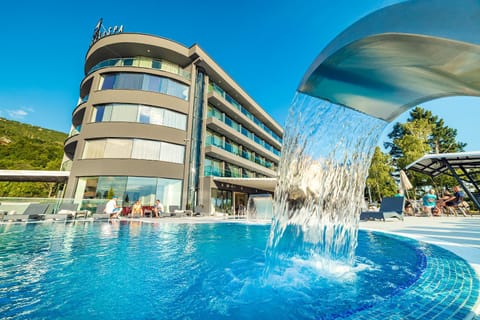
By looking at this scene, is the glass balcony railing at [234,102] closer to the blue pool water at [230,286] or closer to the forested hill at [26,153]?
the blue pool water at [230,286]

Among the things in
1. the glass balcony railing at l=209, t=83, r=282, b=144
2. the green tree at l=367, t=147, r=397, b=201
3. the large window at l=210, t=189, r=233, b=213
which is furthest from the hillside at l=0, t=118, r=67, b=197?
the green tree at l=367, t=147, r=397, b=201

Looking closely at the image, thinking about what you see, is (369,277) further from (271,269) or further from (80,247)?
(80,247)

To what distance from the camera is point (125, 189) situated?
615 inches

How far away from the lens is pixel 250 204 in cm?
1675

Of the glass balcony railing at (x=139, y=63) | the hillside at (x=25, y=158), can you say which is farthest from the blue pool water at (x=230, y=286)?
the hillside at (x=25, y=158)

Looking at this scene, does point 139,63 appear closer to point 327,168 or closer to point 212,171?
point 212,171

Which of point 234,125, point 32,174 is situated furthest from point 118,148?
point 234,125

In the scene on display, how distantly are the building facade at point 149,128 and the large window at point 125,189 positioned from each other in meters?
0.07

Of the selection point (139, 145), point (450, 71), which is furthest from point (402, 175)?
point (139, 145)

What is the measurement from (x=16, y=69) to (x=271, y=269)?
47.4 meters

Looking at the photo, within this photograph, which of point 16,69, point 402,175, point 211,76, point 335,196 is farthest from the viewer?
point 16,69

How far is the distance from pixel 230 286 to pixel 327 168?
2445 mm

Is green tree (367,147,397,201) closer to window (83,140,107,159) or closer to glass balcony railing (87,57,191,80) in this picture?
glass balcony railing (87,57,191,80)

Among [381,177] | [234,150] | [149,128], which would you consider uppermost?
[234,150]
